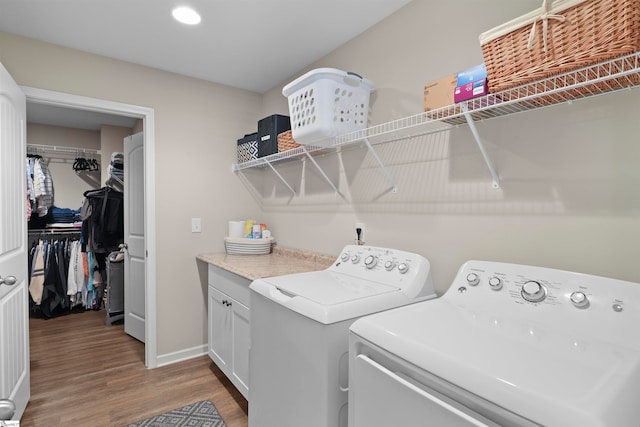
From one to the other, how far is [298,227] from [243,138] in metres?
0.93

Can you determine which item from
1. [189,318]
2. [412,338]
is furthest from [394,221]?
[189,318]

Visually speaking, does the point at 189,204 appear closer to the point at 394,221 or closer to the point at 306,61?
the point at 306,61

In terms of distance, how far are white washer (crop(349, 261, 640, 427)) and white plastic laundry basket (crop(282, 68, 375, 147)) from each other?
3.37 feet

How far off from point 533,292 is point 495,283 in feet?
0.40

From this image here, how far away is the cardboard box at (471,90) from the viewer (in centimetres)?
120

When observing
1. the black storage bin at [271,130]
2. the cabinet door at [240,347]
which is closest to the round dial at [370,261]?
the cabinet door at [240,347]

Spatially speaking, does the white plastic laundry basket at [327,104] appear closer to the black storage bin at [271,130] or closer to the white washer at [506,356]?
the black storage bin at [271,130]

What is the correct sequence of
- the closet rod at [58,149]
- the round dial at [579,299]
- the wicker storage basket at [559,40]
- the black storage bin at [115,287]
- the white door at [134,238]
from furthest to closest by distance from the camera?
the closet rod at [58,149] < the black storage bin at [115,287] < the white door at [134,238] < the round dial at [579,299] < the wicker storage basket at [559,40]

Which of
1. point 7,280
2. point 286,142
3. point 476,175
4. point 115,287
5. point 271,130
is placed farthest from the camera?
point 115,287

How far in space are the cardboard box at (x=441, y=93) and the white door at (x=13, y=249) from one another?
2.08m

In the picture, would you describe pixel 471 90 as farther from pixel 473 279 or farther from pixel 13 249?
pixel 13 249

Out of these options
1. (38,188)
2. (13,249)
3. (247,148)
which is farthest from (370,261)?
(38,188)

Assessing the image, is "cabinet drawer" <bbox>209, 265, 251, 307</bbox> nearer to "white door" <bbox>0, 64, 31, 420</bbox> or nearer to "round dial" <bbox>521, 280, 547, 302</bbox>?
"white door" <bbox>0, 64, 31, 420</bbox>

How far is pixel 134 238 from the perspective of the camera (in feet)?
10.6
